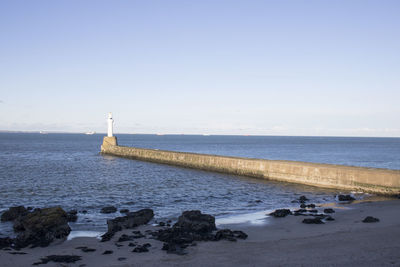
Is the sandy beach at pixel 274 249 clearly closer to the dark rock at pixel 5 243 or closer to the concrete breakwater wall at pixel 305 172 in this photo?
the dark rock at pixel 5 243

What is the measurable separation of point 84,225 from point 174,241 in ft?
13.3

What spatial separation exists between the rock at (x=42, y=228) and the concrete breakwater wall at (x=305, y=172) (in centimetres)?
1392

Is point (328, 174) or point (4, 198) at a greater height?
point (328, 174)

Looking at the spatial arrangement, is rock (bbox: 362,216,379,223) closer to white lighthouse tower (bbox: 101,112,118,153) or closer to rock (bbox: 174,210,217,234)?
rock (bbox: 174,210,217,234)

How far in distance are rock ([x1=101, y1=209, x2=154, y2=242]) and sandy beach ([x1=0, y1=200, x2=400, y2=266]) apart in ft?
0.77

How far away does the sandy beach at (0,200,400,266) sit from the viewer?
732 cm

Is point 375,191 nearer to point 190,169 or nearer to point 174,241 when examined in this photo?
point 174,241

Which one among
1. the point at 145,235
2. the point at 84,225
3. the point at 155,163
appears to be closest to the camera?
the point at 145,235

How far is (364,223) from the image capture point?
10766 millimetres

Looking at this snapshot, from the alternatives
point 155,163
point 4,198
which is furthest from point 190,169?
point 4,198

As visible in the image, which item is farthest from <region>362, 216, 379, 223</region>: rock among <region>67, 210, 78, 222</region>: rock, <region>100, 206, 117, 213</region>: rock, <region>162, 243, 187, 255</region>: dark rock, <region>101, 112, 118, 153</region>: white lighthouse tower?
<region>101, 112, 118, 153</region>: white lighthouse tower

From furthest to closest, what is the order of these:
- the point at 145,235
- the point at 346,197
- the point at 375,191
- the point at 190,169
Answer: the point at 190,169 < the point at 375,191 < the point at 346,197 < the point at 145,235

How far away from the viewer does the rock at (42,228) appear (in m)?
9.38

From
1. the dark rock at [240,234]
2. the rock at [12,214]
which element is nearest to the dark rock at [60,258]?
the dark rock at [240,234]
